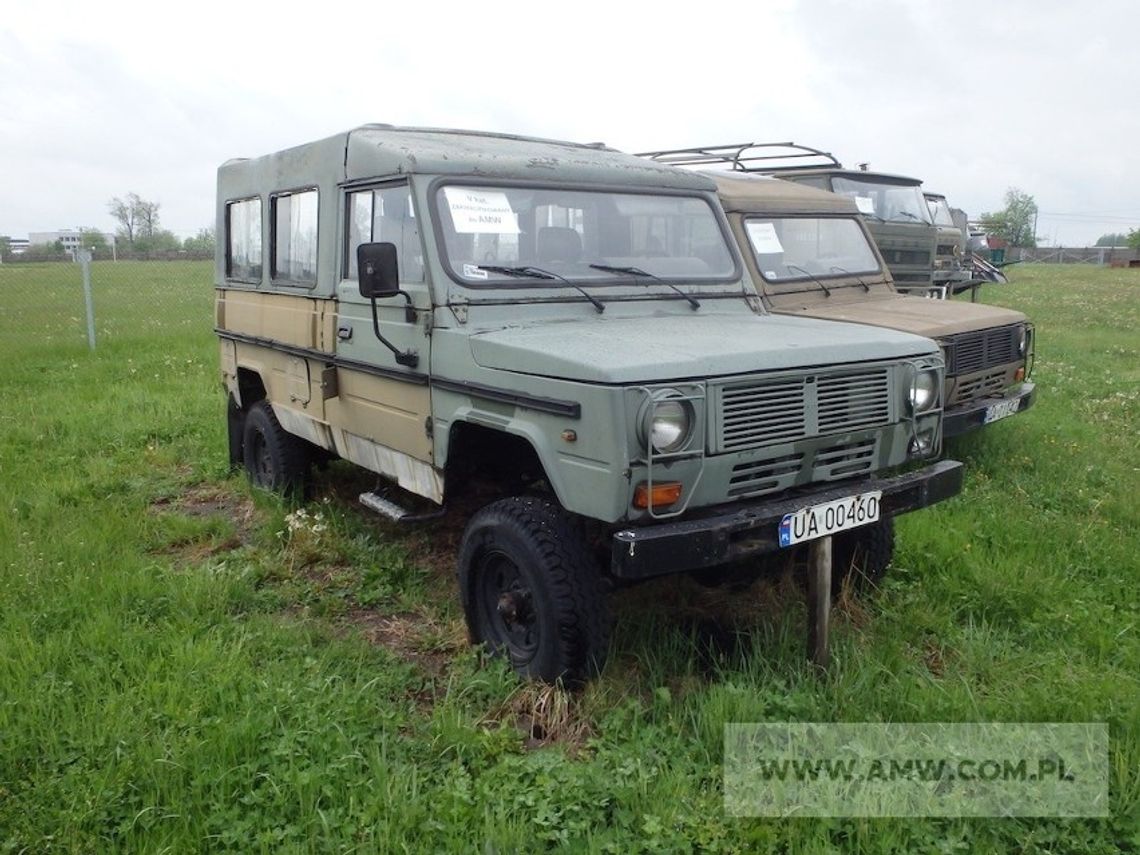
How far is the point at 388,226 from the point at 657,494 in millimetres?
1981

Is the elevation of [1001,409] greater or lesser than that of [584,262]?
lesser

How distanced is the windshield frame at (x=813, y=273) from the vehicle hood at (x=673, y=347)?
7.80 feet

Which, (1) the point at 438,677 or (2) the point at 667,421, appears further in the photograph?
(1) the point at 438,677

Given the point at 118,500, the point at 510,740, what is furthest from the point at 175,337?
the point at 510,740

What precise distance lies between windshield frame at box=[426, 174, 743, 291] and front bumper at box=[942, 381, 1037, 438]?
2.01 meters

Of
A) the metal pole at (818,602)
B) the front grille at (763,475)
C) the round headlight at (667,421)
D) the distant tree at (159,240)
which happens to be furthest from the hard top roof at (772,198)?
the distant tree at (159,240)

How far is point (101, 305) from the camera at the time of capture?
18266 millimetres

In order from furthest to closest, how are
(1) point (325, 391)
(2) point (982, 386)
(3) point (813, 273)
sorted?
(3) point (813, 273), (2) point (982, 386), (1) point (325, 391)

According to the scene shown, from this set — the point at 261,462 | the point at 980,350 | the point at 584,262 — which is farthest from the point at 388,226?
the point at 980,350

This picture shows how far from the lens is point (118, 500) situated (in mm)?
6168

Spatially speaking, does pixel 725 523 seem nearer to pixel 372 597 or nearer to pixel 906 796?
pixel 906 796

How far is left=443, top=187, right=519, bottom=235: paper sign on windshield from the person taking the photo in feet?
13.6

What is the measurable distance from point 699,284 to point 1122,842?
276 centimetres

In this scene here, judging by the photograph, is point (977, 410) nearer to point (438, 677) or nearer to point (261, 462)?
point (438, 677)
